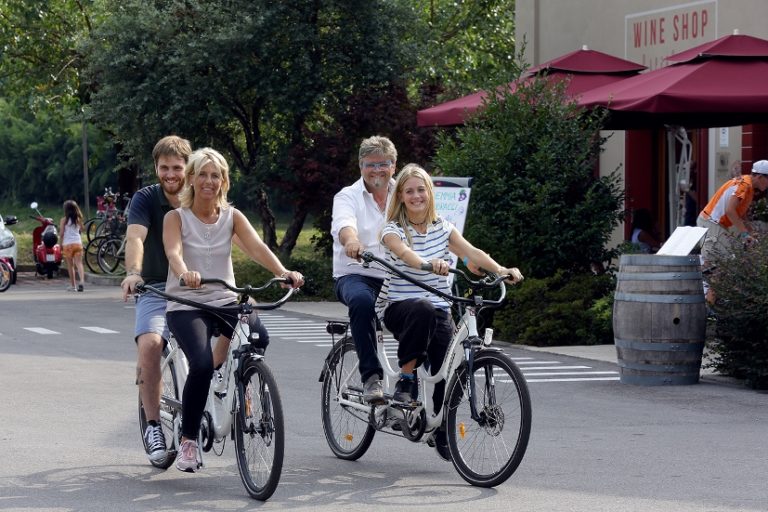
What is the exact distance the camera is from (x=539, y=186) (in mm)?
14812

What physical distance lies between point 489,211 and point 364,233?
742 centimetres

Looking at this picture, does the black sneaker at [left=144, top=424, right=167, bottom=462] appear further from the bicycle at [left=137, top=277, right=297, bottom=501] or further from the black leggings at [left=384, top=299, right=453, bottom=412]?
the black leggings at [left=384, top=299, right=453, bottom=412]

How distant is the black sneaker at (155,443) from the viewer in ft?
24.1

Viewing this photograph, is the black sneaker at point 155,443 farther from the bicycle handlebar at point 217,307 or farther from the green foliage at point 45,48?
the green foliage at point 45,48

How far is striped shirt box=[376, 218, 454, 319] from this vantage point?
7.39 m

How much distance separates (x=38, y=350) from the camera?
14.3 metres

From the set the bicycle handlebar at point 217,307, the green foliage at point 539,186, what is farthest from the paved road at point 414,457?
the green foliage at point 539,186

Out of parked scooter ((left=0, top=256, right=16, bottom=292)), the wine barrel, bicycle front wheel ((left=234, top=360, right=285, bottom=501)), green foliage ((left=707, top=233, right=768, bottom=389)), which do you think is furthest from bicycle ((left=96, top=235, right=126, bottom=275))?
bicycle front wheel ((left=234, top=360, right=285, bottom=501))

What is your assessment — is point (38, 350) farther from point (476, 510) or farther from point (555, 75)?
Answer: point (476, 510)

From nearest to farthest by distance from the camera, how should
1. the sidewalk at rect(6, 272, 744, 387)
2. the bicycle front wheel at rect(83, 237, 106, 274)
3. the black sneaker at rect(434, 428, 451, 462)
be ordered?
the black sneaker at rect(434, 428, 451, 462) → the sidewalk at rect(6, 272, 744, 387) → the bicycle front wheel at rect(83, 237, 106, 274)

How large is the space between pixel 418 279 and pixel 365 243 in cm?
64

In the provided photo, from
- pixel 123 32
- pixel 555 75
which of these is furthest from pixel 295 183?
pixel 555 75

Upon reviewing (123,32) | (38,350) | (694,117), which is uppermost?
(123,32)

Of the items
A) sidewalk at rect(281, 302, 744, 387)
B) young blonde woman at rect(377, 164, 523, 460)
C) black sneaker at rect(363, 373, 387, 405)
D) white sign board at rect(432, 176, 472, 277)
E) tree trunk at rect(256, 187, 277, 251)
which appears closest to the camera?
young blonde woman at rect(377, 164, 523, 460)
